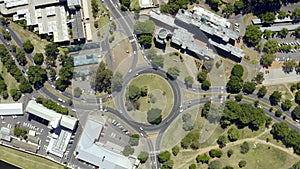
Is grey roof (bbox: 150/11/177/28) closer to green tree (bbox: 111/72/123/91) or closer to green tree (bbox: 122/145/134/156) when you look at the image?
green tree (bbox: 111/72/123/91)

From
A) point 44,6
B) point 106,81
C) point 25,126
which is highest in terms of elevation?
point 44,6

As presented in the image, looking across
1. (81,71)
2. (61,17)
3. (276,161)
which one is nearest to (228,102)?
(276,161)

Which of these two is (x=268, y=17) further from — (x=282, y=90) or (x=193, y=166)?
(x=193, y=166)

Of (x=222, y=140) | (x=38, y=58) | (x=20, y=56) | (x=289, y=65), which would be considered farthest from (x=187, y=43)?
(x=20, y=56)

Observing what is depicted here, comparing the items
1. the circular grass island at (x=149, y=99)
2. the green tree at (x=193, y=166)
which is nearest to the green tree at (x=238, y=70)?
the circular grass island at (x=149, y=99)

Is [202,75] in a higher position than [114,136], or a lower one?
higher

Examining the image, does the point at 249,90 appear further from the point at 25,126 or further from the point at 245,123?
the point at 25,126

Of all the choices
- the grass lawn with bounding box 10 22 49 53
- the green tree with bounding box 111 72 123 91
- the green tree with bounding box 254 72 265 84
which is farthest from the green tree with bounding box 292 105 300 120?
the grass lawn with bounding box 10 22 49 53
